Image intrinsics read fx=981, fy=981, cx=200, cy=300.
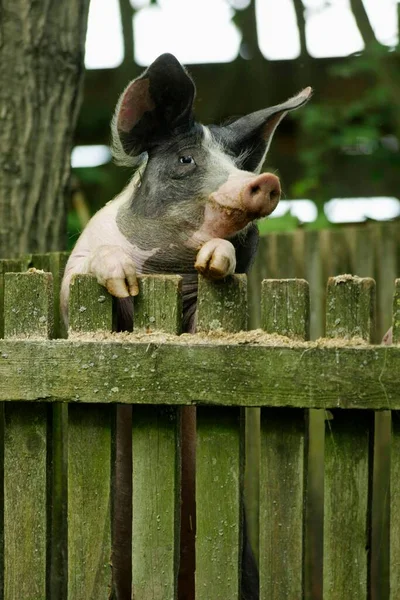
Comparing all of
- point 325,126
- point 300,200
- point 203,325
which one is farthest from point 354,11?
point 203,325

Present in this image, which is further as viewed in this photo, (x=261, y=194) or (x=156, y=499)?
(x=261, y=194)

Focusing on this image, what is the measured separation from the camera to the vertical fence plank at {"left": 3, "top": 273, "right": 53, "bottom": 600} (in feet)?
8.50

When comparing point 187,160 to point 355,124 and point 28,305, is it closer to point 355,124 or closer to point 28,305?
point 28,305

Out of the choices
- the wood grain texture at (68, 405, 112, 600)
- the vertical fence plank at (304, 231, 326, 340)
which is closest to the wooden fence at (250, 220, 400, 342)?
the vertical fence plank at (304, 231, 326, 340)

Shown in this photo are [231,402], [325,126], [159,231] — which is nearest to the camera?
[231,402]

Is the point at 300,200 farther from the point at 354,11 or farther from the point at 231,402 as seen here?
the point at 231,402

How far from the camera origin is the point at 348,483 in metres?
2.47

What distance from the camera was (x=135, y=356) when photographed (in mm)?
2467

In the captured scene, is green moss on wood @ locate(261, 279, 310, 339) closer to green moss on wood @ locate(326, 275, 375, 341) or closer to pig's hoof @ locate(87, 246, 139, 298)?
green moss on wood @ locate(326, 275, 375, 341)

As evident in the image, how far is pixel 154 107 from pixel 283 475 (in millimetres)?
1480

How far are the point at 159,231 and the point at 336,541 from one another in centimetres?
131

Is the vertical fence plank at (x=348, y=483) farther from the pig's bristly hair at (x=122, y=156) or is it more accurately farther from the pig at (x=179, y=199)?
the pig's bristly hair at (x=122, y=156)

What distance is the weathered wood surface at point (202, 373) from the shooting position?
2.37 metres

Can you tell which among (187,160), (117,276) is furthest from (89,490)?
(187,160)
